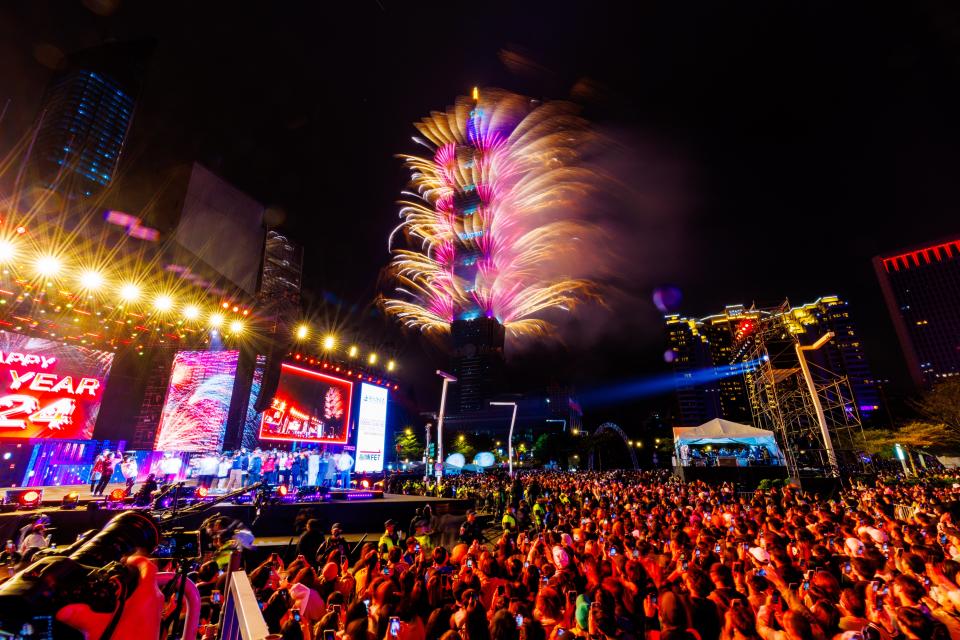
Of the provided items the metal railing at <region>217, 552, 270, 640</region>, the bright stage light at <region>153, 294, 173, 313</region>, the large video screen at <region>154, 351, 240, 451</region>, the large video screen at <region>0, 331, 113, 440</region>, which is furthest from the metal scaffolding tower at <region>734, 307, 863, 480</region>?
the large video screen at <region>0, 331, 113, 440</region>

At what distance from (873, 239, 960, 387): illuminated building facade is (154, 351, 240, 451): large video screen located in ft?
399

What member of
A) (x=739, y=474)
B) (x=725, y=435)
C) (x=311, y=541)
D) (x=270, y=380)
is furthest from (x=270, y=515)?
(x=725, y=435)

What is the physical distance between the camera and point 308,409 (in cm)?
2920

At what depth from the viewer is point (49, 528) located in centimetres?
1152

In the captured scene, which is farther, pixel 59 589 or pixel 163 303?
pixel 163 303

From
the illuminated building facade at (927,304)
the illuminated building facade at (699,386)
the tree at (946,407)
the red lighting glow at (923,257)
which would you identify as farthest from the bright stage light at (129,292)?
the illuminated building facade at (699,386)

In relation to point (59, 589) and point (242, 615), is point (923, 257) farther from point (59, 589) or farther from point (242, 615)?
point (59, 589)

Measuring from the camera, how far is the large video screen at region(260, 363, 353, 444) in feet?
87.8

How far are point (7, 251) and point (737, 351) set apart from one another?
1914 inches

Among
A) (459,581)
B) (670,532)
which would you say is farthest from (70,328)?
(670,532)

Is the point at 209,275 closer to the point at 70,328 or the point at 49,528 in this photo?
the point at 70,328

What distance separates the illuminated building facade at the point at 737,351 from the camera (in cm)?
3259

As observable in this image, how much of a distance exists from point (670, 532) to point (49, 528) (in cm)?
1703

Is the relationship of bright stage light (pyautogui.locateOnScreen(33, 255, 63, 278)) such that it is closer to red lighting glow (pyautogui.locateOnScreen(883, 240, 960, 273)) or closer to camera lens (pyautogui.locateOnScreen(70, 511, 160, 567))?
camera lens (pyautogui.locateOnScreen(70, 511, 160, 567))
